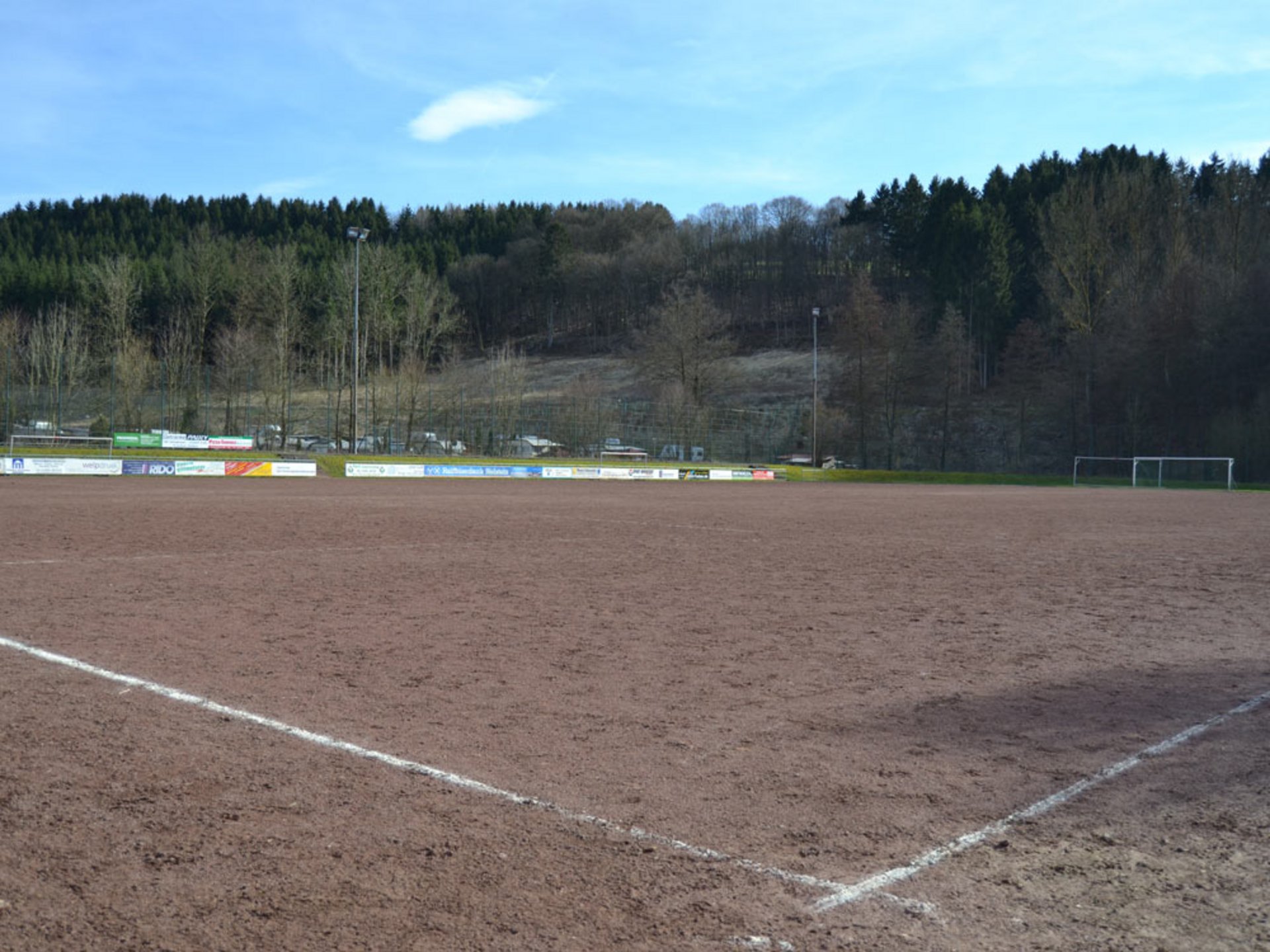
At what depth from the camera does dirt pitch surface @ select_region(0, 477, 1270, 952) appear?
3793mm

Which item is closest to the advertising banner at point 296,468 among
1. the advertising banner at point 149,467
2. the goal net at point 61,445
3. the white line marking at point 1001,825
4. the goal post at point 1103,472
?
the advertising banner at point 149,467

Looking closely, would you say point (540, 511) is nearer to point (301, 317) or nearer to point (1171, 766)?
point (1171, 766)

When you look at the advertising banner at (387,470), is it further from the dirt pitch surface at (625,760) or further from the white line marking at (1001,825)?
the white line marking at (1001,825)

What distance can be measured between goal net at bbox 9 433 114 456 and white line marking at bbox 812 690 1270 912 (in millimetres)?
44430

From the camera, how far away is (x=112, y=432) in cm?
A: 4784

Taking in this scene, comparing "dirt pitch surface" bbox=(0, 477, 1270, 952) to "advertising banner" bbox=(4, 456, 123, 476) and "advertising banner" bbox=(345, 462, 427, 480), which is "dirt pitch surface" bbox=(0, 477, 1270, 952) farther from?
"advertising banner" bbox=(345, 462, 427, 480)

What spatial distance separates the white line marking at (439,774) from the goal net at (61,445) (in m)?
40.1

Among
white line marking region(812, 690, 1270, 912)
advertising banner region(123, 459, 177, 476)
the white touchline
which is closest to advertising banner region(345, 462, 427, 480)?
advertising banner region(123, 459, 177, 476)

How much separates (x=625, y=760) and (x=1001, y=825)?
1.92 metres

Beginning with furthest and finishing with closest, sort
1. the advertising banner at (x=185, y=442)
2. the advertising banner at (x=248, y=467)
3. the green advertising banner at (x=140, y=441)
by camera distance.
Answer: the advertising banner at (x=185, y=442)
the green advertising banner at (x=140, y=441)
the advertising banner at (x=248, y=467)

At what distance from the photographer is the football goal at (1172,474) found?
5291cm

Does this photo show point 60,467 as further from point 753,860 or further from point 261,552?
point 753,860

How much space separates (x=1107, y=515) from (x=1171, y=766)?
942 inches

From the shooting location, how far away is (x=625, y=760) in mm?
5641
